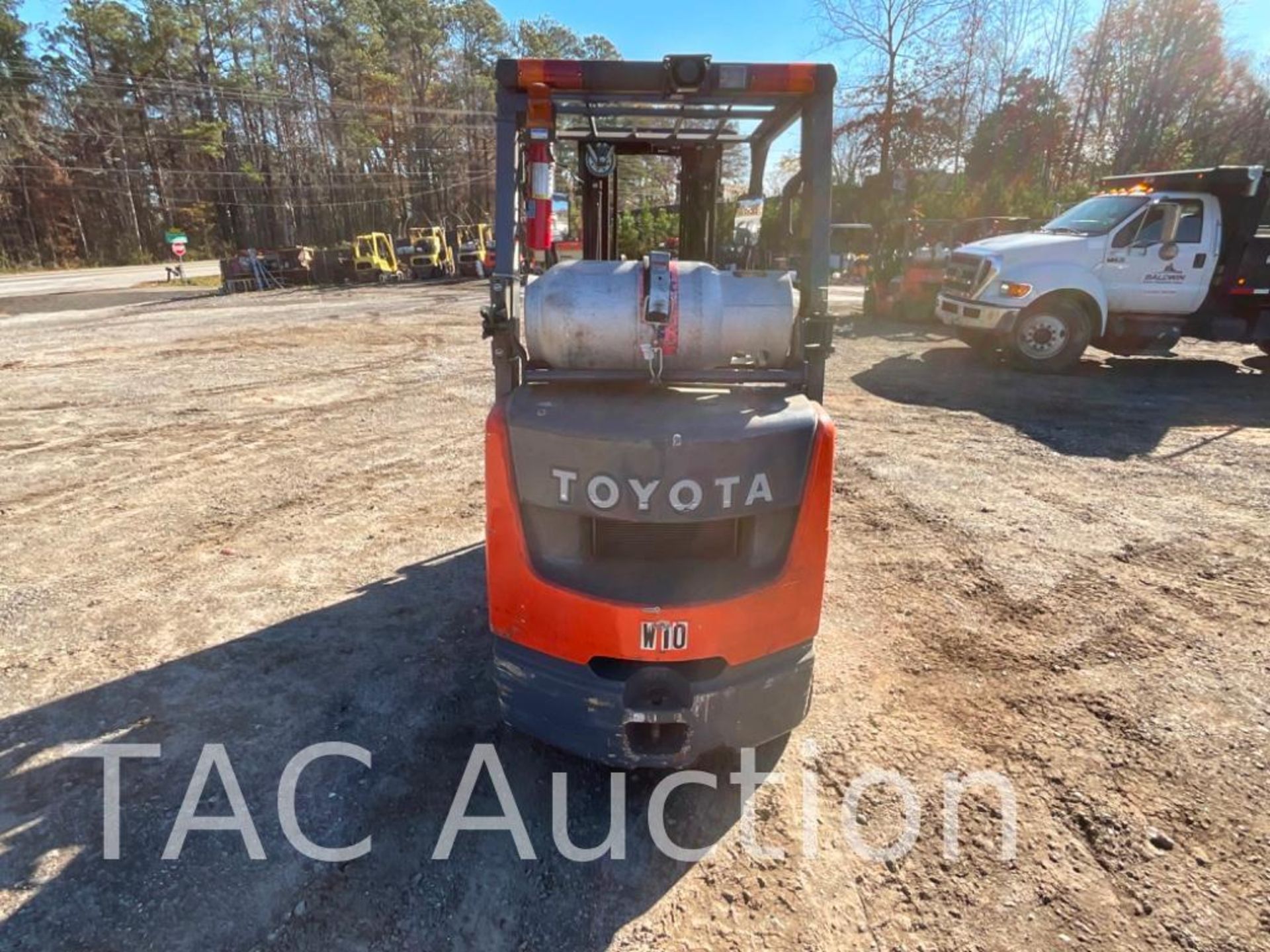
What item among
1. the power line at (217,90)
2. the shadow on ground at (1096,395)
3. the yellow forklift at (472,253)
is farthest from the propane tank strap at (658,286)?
the power line at (217,90)

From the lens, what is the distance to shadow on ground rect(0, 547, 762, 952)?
236 centimetres

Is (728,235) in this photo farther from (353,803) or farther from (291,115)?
(291,115)

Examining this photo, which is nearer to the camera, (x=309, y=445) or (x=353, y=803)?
(x=353, y=803)

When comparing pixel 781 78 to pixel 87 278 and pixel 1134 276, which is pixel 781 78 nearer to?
pixel 1134 276

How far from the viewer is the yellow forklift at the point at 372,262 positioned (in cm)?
2811

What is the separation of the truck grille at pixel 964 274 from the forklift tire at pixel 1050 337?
0.83 meters

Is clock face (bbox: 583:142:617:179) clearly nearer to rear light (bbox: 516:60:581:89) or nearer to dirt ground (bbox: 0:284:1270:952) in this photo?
rear light (bbox: 516:60:581:89)

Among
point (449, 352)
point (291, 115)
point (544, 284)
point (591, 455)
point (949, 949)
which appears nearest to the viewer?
point (949, 949)

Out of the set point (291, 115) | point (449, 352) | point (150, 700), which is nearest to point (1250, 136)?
point (449, 352)

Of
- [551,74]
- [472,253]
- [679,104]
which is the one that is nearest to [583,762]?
[551,74]

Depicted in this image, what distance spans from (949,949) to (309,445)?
6.95 meters

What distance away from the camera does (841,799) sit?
9.50ft

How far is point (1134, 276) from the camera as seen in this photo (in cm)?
1091

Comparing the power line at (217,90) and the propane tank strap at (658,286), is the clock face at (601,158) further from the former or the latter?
the power line at (217,90)
